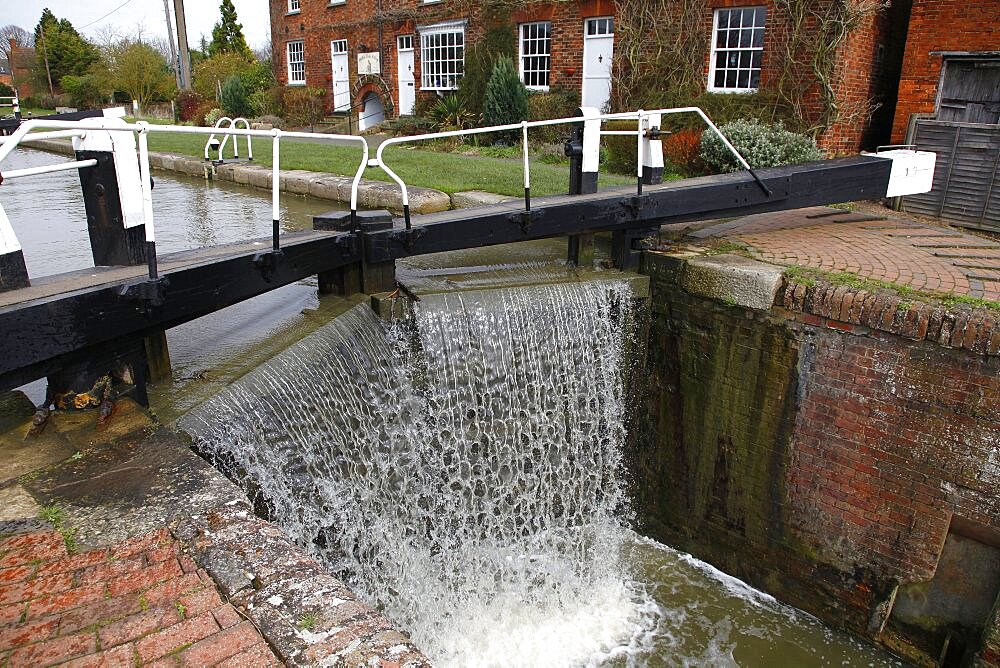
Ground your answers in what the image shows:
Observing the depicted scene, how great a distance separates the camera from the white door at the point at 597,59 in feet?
46.6

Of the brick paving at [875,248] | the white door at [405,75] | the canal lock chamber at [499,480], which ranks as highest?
the white door at [405,75]

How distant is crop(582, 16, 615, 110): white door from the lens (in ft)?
46.6

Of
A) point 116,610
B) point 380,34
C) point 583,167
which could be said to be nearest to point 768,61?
point 583,167

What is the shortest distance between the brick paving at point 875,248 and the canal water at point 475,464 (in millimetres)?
1575

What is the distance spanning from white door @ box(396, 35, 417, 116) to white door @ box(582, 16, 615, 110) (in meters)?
5.93

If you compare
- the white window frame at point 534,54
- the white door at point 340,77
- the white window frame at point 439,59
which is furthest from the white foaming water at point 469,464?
the white door at point 340,77

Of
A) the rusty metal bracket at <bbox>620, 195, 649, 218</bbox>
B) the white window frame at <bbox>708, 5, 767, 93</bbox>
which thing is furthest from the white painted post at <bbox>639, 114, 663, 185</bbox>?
the white window frame at <bbox>708, 5, 767, 93</bbox>

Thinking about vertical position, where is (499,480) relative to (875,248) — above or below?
below

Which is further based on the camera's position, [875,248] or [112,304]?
[875,248]

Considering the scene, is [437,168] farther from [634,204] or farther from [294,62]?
[294,62]

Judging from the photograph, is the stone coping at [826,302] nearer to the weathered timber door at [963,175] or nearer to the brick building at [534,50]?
the weathered timber door at [963,175]

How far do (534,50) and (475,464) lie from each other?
12944 millimetres

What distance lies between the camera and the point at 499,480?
543cm

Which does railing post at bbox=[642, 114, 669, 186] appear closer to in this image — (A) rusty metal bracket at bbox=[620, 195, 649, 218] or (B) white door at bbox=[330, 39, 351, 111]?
(A) rusty metal bracket at bbox=[620, 195, 649, 218]
